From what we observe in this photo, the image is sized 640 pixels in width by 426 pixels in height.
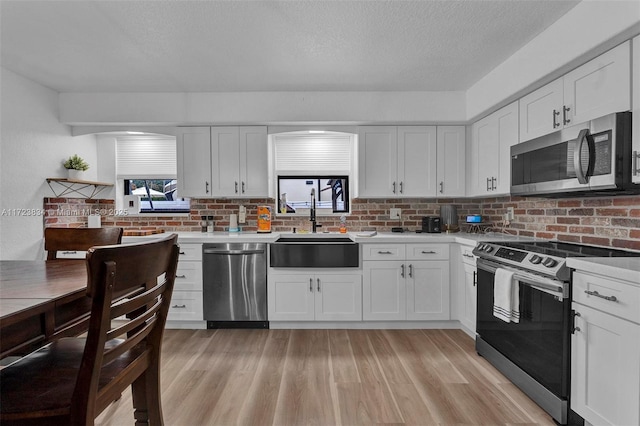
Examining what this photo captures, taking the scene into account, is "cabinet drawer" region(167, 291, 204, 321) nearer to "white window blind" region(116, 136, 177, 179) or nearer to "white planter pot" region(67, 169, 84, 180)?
"white window blind" region(116, 136, 177, 179)

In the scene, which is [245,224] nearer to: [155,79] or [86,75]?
[155,79]

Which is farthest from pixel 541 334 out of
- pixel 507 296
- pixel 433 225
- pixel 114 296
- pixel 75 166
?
pixel 75 166

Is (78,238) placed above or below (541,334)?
above

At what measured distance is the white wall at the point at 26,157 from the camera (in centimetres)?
285

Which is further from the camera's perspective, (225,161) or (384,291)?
(225,161)

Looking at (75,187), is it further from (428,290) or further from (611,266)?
(611,266)

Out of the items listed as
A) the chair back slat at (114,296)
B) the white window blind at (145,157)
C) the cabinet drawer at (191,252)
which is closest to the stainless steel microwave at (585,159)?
the chair back slat at (114,296)

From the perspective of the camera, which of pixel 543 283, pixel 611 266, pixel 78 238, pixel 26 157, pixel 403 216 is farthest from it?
pixel 403 216

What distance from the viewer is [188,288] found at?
3229mm

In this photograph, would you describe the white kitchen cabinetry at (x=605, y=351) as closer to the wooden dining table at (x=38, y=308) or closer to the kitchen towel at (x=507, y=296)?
the kitchen towel at (x=507, y=296)

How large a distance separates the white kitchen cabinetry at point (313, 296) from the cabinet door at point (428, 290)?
20.7 inches

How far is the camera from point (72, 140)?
358cm

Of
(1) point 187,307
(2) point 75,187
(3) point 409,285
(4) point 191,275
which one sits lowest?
(1) point 187,307

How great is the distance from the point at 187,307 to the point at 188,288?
0.19 metres
